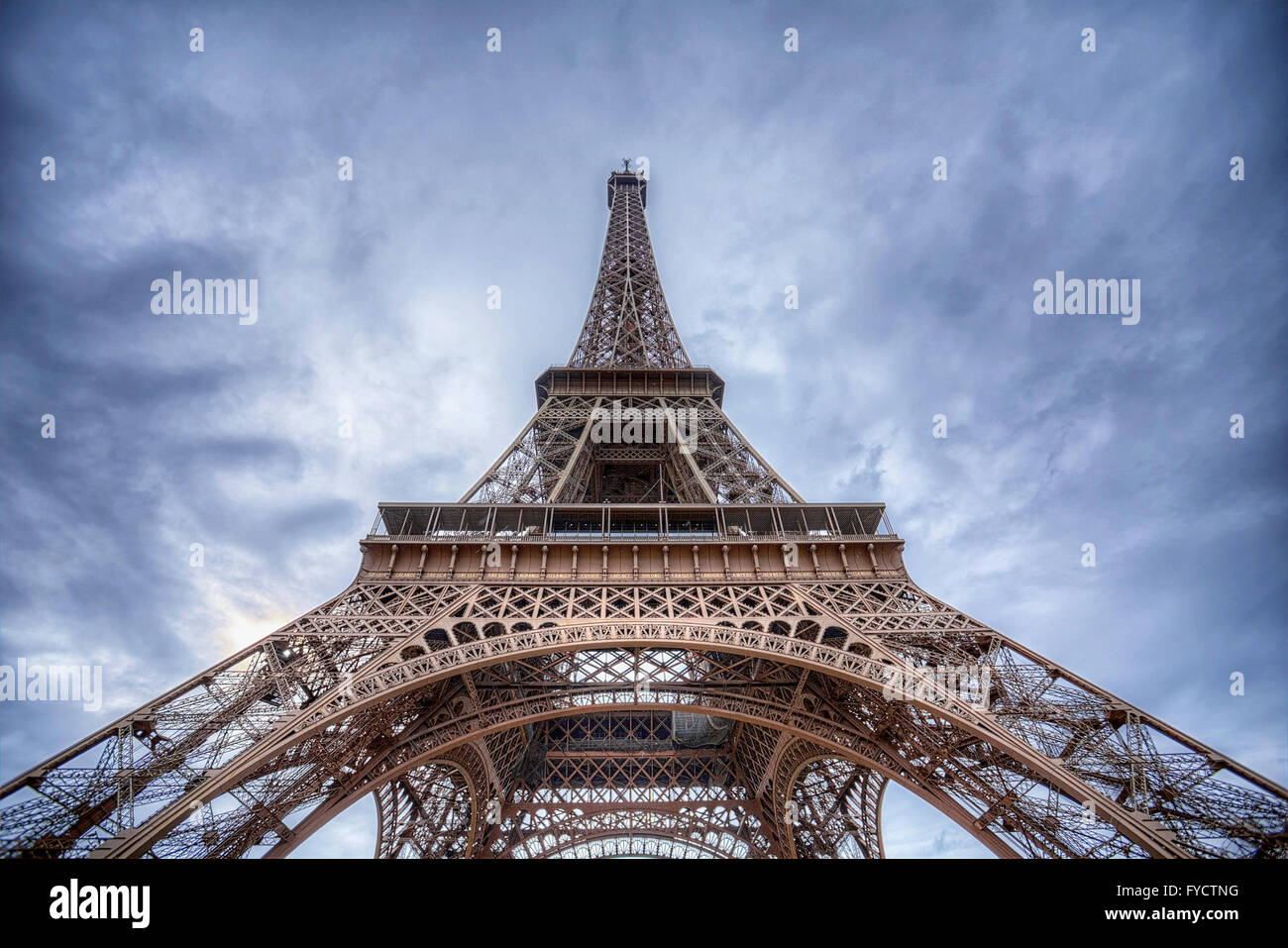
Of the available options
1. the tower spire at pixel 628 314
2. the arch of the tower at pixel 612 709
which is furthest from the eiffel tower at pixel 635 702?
the tower spire at pixel 628 314

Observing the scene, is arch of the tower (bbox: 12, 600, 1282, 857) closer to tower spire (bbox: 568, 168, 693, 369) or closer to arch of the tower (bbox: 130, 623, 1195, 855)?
arch of the tower (bbox: 130, 623, 1195, 855)

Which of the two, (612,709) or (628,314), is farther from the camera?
(628,314)

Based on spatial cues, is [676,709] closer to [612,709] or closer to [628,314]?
[612,709]

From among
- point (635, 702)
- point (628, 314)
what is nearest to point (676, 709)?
point (635, 702)

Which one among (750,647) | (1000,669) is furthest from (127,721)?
(1000,669)

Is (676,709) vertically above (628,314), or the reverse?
(628,314)
